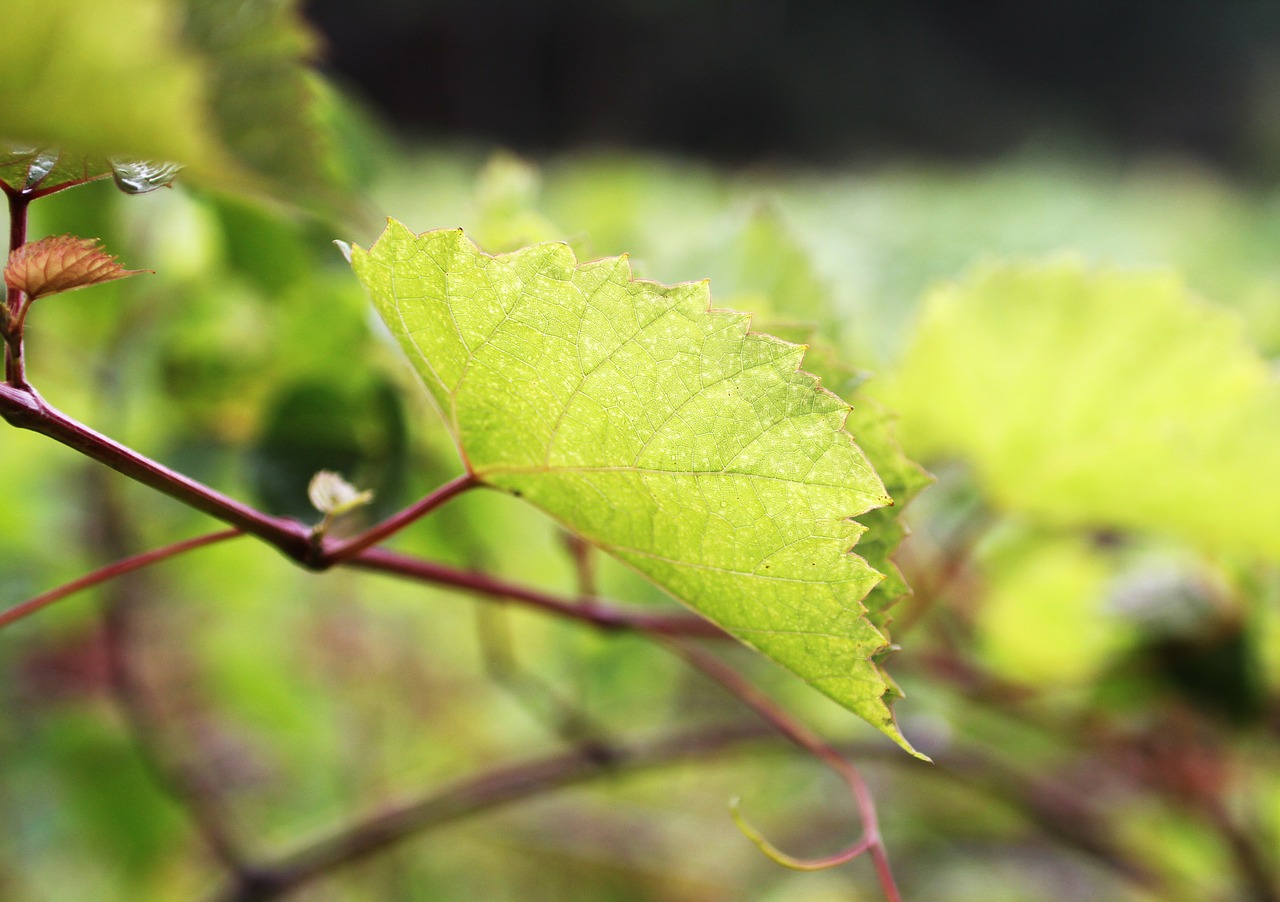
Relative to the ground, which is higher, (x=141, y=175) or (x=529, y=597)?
(x=141, y=175)

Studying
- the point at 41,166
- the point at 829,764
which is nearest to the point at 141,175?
the point at 41,166

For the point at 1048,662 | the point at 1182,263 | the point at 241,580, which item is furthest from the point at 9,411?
the point at 1182,263

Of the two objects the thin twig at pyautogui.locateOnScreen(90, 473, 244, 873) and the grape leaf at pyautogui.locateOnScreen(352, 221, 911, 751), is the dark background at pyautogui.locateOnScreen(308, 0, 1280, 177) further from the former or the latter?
the grape leaf at pyautogui.locateOnScreen(352, 221, 911, 751)

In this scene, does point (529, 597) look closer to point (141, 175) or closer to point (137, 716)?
point (141, 175)

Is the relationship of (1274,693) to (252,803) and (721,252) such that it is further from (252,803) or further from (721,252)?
(252,803)

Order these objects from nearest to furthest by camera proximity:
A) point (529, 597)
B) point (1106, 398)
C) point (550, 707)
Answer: point (529, 597)
point (1106, 398)
point (550, 707)

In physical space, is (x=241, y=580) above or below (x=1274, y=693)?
below

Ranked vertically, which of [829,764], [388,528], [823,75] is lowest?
[823,75]
